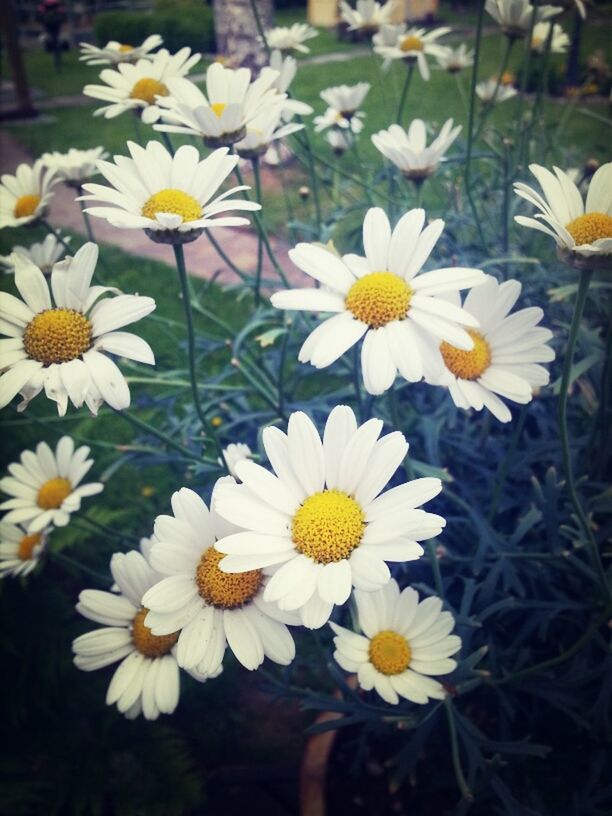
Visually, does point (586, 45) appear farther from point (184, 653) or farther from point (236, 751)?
point (236, 751)

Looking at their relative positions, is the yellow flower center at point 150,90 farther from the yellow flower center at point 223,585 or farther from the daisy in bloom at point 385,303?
the yellow flower center at point 223,585

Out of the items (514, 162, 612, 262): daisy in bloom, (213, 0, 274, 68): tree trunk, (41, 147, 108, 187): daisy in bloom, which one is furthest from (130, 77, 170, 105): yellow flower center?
(514, 162, 612, 262): daisy in bloom

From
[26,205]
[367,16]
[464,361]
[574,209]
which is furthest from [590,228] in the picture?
[367,16]

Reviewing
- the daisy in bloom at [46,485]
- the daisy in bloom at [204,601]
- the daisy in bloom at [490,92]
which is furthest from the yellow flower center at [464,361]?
the daisy in bloom at [490,92]

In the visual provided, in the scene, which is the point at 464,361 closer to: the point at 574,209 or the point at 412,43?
the point at 574,209

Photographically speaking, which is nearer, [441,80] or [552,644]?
[552,644]

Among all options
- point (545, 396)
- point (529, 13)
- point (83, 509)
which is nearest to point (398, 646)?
point (545, 396)
